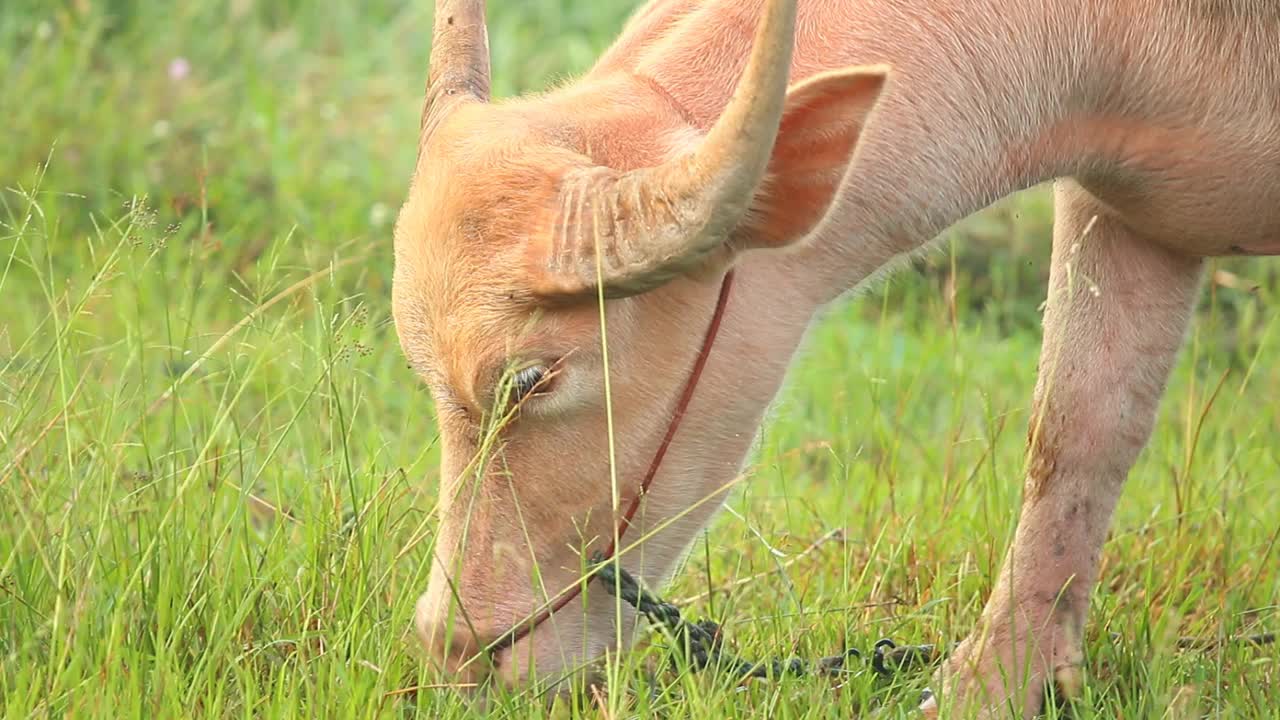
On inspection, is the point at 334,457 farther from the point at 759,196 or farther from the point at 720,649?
the point at 759,196

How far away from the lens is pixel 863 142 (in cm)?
330

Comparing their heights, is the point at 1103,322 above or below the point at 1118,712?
above

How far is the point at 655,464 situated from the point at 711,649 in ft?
1.21

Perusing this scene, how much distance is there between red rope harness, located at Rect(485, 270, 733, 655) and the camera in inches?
130

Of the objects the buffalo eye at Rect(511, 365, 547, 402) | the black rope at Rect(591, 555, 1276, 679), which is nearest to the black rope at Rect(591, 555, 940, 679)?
the black rope at Rect(591, 555, 1276, 679)

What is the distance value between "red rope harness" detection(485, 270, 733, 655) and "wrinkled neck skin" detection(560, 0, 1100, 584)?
21 millimetres

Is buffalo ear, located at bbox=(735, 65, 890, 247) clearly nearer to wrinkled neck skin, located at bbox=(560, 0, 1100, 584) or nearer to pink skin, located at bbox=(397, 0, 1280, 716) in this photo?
pink skin, located at bbox=(397, 0, 1280, 716)

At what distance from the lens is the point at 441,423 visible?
335 cm

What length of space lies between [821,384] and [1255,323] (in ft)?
6.25

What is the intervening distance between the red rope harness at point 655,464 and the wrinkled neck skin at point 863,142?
2cm

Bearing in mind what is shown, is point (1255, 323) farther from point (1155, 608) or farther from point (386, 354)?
point (386, 354)

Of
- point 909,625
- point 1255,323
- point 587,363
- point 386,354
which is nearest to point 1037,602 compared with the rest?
point 909,625

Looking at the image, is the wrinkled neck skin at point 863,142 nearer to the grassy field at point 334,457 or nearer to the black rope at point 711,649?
the black rope at point 711,649

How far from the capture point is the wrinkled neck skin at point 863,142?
3.35 meters
